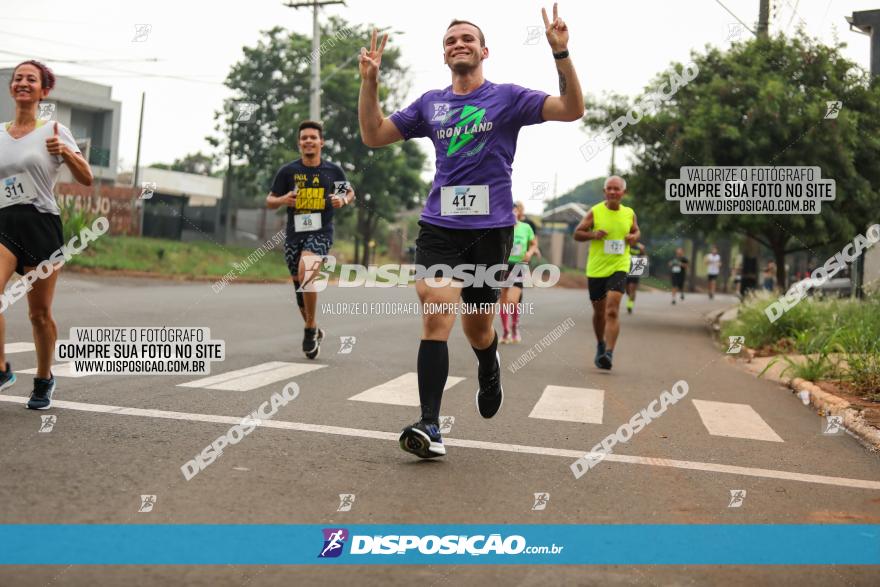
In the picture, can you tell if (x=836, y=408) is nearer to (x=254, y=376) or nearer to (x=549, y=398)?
(x=549, y=398)

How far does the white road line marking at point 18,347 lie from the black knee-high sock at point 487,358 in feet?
16.0

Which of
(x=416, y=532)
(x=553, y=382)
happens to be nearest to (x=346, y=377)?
(x=553, y=382)

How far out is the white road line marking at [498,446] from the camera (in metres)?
4.93

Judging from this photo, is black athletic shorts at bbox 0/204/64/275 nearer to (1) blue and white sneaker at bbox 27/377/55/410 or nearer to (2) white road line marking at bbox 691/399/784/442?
(1) blue and white sneaker at bbox 27/377/55/410

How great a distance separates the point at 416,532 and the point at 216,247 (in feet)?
108

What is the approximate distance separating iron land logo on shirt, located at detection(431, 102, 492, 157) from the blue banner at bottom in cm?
214

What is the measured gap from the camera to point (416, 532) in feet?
11.5

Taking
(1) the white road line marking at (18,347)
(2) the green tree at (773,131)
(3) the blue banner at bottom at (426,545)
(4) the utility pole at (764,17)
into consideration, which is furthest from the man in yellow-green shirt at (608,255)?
(4) the utility pole at (764,17)

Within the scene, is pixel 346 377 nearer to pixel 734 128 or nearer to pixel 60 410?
pixel 60 410

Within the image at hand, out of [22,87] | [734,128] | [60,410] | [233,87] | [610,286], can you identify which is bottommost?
[60,410]

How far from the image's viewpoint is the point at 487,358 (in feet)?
17.7

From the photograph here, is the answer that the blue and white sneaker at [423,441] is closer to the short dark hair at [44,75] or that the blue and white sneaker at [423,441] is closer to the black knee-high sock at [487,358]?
the black knee-high sock at [487,358]

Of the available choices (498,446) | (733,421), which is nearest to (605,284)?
(733,421)

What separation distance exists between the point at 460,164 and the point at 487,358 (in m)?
1.15
